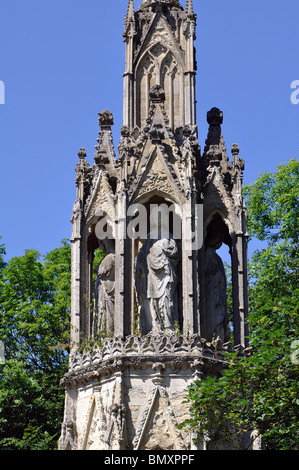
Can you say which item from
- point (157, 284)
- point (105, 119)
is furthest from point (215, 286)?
point (105, 119)

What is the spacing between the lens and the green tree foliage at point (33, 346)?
115 feet

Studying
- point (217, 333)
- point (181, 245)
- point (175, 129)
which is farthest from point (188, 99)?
point (217, 333)

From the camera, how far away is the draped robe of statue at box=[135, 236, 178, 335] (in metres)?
26.7

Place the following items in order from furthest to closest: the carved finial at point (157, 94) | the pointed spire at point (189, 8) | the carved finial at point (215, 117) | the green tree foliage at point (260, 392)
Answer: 1. the pointed spire at point (189, 8)
2. the carved finial at point (215, 117)
3. the carved finial at point (157, 94)
4. the green tree foliage at point (260, 392)

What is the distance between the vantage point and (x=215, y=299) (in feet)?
90.7

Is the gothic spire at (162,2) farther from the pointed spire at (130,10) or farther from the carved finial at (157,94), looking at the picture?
the carved finial at (157,94)

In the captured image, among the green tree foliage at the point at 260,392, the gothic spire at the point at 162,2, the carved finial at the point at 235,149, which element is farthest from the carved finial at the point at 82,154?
the green tree foliage at the point at 260,392

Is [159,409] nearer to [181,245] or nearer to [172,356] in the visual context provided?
[172,356]

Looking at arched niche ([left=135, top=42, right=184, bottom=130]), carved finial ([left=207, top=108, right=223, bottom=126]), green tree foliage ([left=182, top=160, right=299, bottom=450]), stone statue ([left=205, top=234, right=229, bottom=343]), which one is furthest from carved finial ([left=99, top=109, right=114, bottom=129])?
green tree foliage ([left=182, top=160, right=299, bottom=450])

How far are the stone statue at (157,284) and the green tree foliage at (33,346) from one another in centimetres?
644

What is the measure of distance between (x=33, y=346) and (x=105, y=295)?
9.90 metres

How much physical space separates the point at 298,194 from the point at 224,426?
12.4 metres

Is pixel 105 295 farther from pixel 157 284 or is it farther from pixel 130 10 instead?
pixel 130 10

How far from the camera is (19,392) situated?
115ft
